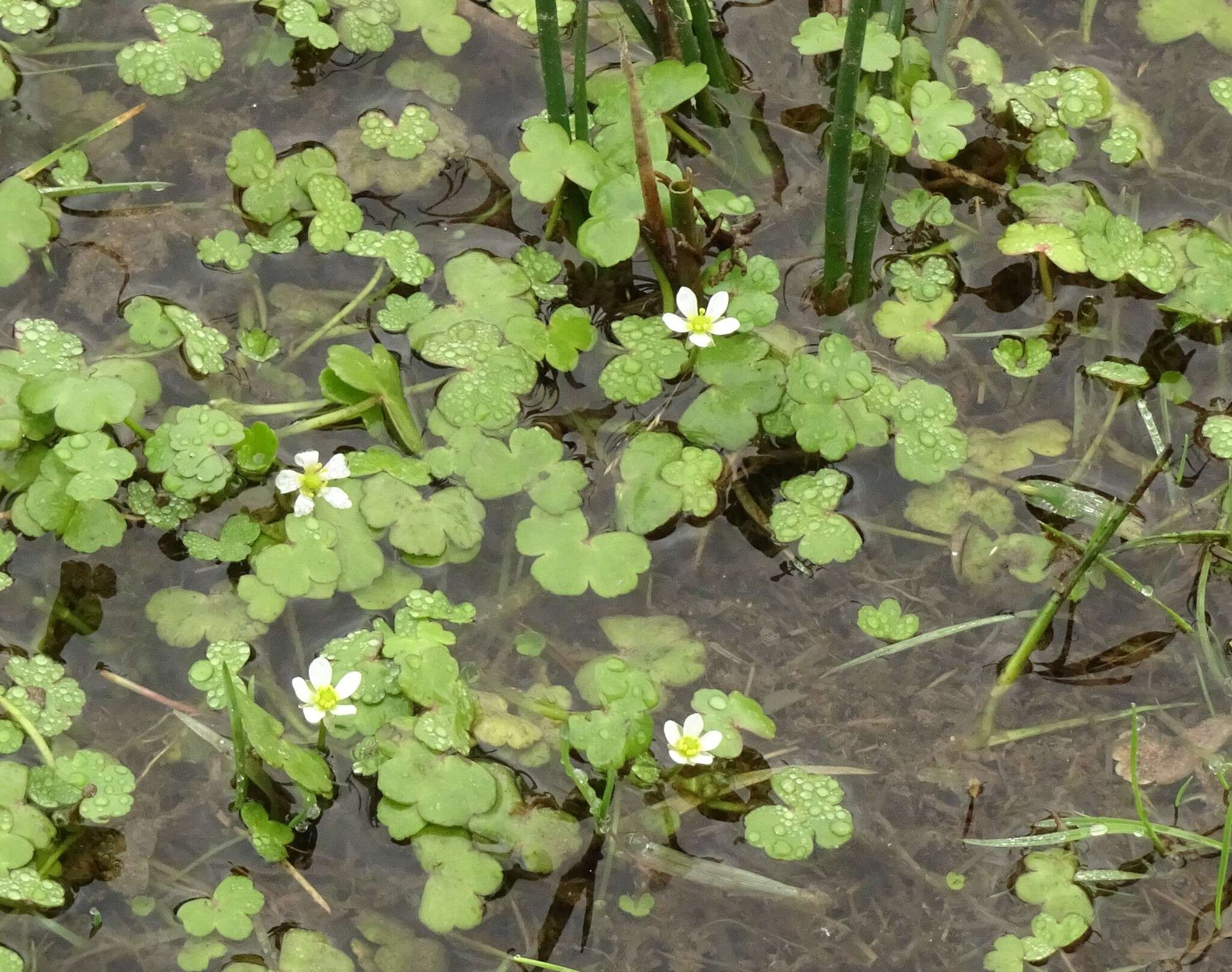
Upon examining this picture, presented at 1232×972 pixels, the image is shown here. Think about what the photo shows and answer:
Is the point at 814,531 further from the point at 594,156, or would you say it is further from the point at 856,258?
the point at 594,156

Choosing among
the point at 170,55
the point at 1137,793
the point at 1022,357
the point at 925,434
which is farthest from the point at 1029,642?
the point at 170,55

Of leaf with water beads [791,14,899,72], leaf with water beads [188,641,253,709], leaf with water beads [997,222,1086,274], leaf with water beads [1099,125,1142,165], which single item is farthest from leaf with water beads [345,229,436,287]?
leaf with water beads [1099,125,1142,165]

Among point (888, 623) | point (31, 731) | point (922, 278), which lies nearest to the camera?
point (31, 731)

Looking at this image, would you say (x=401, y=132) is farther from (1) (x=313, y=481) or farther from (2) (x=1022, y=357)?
(2) (x=1022, y=357)

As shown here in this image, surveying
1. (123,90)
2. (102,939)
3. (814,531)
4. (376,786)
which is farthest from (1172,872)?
(123,90)

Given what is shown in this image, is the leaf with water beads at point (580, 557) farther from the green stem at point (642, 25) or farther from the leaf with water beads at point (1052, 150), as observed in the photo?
the leaf with water beads at point (1052, 150)

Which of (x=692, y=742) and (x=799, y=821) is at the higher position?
(x=692, y=742)

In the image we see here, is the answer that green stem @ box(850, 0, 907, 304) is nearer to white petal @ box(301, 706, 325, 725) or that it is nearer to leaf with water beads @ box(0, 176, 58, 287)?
white petal @ box(301, 706, 325, 725)
